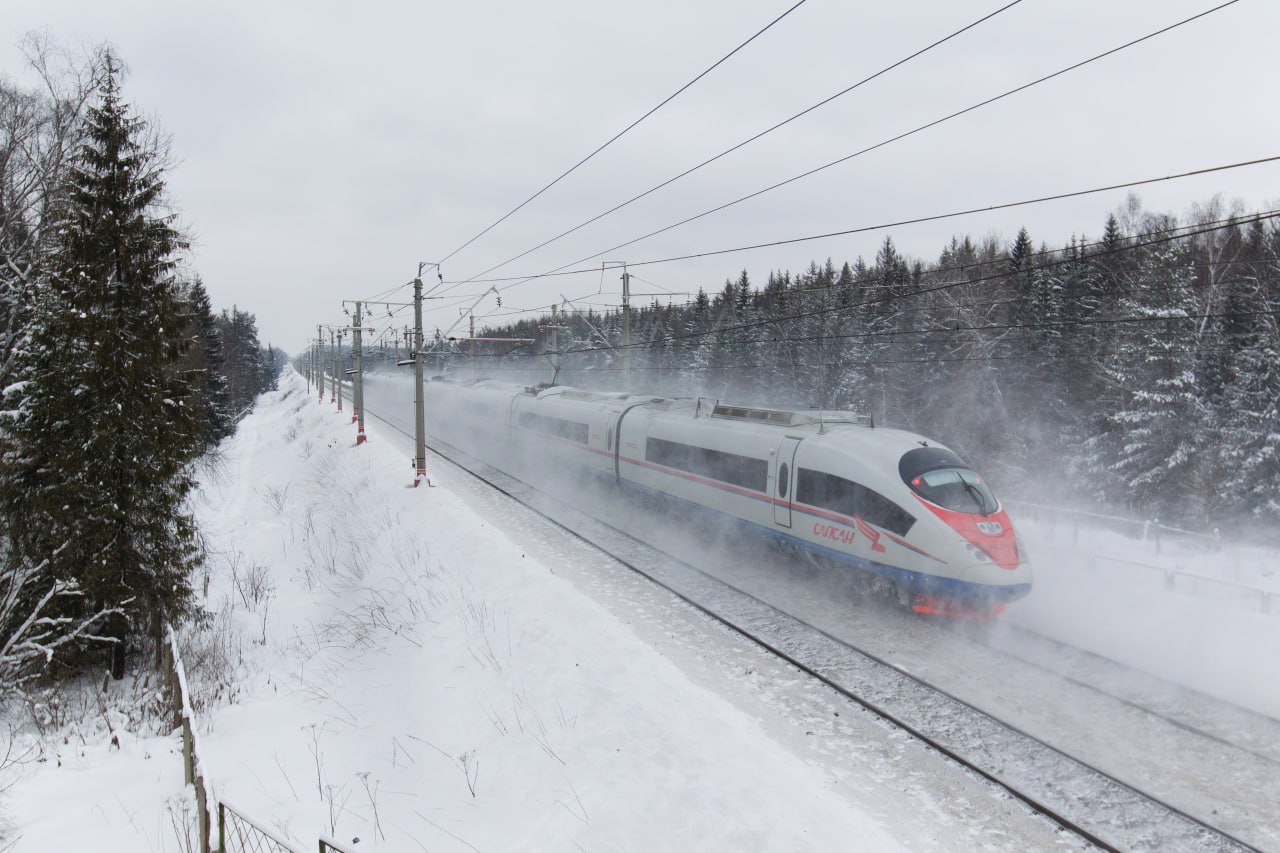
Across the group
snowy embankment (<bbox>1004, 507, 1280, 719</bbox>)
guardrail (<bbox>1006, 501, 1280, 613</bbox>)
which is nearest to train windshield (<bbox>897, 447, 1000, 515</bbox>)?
snowy embankment (<bbox>1004, 507, 1280, 719</bbox>)

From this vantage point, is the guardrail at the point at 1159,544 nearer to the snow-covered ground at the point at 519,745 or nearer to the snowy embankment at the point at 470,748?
the snow-covered ground at the point at 519,745

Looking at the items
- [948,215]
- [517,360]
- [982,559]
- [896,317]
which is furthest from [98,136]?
[517,360]

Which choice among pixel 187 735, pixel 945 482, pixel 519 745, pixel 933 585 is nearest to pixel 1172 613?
pixel 945 482

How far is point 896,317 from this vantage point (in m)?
38.4

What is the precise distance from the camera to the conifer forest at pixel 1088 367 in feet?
75.2

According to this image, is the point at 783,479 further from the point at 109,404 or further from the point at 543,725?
the point at 109,404

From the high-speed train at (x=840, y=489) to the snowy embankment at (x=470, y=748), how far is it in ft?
10.5

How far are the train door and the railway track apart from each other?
155cm

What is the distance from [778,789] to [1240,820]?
12.8 ft

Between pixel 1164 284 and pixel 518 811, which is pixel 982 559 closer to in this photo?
pixel 518 811

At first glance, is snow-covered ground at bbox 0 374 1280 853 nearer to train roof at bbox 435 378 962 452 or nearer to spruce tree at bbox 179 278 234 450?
train roof at bbox 435 378 962 452

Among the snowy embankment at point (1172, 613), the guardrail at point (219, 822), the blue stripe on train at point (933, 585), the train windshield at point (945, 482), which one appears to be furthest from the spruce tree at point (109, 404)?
the snowy embankment at point (1172, 613)

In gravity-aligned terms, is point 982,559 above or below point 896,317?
below

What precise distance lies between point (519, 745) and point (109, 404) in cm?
838
